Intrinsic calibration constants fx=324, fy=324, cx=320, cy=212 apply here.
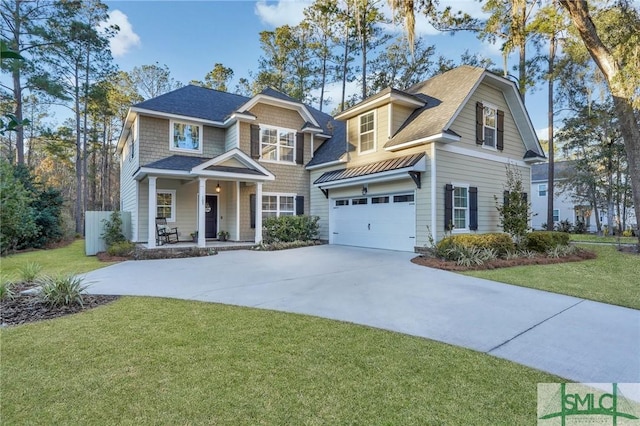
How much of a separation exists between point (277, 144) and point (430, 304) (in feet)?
38.2

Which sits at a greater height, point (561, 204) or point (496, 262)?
point (561, 204)

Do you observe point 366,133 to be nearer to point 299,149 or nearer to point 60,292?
point 299,149

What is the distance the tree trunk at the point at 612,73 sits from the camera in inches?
345

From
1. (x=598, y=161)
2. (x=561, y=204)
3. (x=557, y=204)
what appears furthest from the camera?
(x=557, y=204)

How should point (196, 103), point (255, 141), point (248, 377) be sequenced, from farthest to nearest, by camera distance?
point (196, 103)
point (255, 141)
point (248, 377)

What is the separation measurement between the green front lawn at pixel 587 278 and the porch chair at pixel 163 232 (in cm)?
1032

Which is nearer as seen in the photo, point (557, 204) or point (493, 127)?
point (493, 127)

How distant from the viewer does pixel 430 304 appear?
5086 mm

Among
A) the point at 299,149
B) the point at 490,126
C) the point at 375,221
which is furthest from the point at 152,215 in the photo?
the point at 490,126

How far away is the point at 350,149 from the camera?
1370 cm

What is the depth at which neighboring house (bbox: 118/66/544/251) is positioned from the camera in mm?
10852

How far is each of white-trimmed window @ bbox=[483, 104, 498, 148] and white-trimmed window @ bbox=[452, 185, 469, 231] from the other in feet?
7.68

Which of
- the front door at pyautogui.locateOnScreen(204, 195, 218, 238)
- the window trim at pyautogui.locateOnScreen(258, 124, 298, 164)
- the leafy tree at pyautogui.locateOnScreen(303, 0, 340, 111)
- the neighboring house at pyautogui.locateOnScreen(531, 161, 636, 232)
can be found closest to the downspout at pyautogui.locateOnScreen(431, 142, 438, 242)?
the window trim at pyautogui.locateOnScreen(258, 124, 298, 164)

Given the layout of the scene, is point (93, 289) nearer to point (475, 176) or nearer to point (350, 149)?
point (350, 149)
